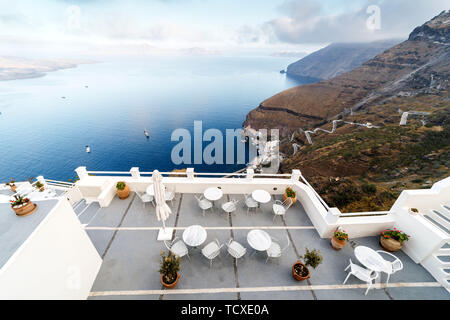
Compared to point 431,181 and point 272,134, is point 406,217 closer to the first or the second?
point 431,181

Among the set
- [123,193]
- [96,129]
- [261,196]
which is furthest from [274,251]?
[96,129]

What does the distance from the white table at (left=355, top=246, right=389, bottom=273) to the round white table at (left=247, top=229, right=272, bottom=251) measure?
304 cm

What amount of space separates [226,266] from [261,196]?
3.51 m

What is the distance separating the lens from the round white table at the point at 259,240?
659 centimetres

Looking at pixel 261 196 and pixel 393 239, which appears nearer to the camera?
pixel 393 239

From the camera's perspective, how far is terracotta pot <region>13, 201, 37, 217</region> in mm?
4590

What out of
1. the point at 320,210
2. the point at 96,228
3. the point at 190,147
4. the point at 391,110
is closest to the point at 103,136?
the point at 190,147

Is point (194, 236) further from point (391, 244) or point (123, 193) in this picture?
point (391, 244)

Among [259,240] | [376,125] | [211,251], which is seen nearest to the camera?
[211,251]

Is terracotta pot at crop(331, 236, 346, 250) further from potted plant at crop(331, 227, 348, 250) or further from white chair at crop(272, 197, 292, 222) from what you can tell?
white chair at crop(272, 197, 292, 222)

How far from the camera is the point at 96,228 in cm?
791

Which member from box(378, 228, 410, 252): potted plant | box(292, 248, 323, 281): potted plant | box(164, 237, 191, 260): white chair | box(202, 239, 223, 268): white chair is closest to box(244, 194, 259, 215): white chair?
box(202, 239, 223, 268): white chair

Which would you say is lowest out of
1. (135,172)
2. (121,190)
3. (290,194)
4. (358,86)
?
(290,194)

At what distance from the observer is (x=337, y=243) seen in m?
7.15
